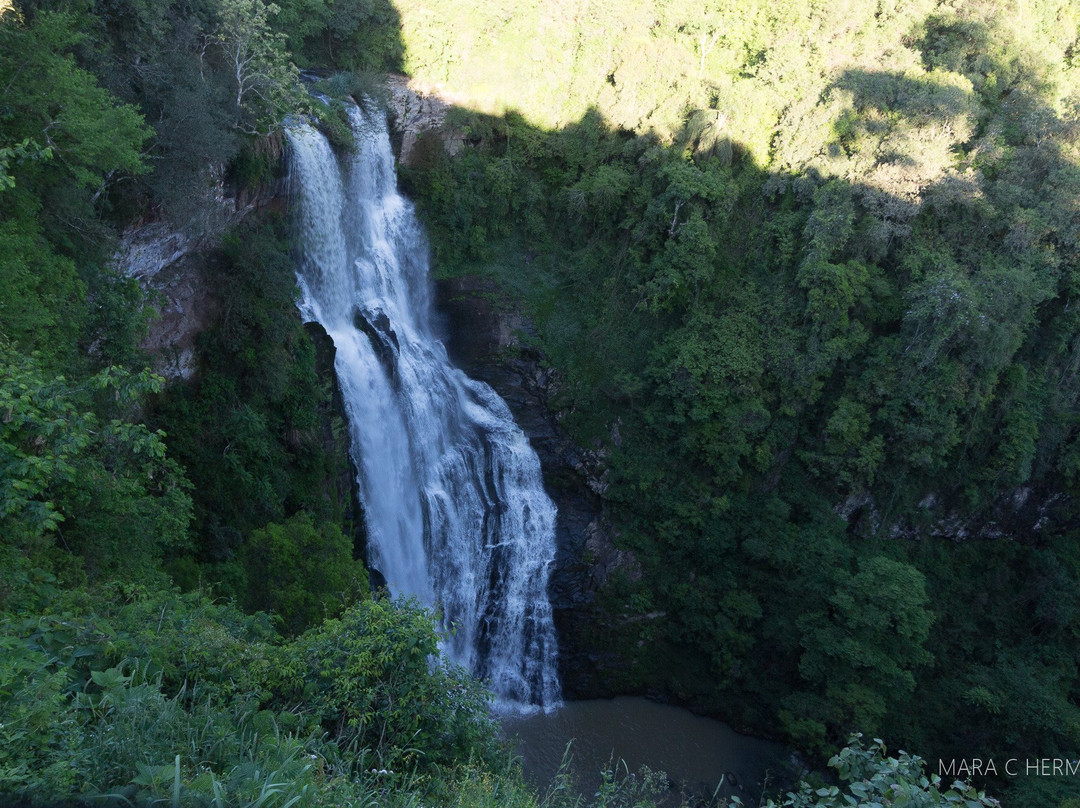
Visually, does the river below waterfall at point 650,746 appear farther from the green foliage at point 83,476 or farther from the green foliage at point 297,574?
the green foliage at point 83,476

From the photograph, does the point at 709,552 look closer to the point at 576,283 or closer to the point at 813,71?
the point at 576,283

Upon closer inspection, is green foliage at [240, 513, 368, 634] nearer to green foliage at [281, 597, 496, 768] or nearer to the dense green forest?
A: the dense green forest

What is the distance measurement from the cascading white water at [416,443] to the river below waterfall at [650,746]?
0.96 metres

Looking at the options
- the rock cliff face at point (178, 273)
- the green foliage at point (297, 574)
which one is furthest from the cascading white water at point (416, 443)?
the green foliage at point (297, 574)

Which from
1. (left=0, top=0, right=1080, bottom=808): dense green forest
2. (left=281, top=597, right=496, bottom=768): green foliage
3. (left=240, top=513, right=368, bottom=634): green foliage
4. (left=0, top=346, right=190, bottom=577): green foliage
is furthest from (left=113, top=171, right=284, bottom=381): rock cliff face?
(left=281, top=597, right=496, bottom=768): green foliage

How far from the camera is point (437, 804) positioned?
516 cm

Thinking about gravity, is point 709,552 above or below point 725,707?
above

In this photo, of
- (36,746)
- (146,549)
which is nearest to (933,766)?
(146,549)

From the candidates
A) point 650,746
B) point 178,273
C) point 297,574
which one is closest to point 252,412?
point 178,273

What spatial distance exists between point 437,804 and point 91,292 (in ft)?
27.6

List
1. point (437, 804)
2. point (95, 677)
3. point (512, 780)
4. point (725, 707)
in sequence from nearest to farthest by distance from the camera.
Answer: point (95, 677), point (437, 804), point (512, 780), point (725, 707)

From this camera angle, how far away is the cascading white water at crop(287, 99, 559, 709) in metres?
15.2

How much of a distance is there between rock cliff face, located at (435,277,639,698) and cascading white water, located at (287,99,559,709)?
0.46 metres

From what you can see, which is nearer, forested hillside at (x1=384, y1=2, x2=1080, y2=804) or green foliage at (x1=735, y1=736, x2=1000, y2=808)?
green foliage at (x1=735, y1=736, x2=1000, y2=808)
